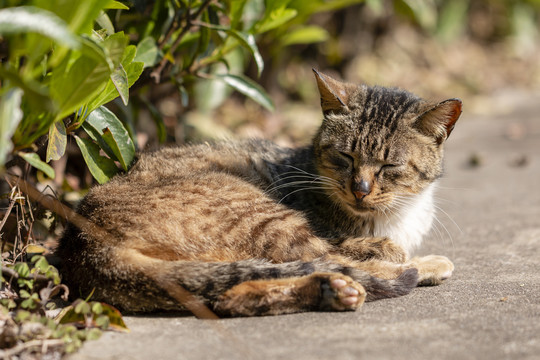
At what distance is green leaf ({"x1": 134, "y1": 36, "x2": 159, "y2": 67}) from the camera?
3.75 meters

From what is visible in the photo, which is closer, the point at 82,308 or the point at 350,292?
the point at 82,308

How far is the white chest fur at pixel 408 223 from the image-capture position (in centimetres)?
378

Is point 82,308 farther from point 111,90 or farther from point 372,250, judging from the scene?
point 372,250

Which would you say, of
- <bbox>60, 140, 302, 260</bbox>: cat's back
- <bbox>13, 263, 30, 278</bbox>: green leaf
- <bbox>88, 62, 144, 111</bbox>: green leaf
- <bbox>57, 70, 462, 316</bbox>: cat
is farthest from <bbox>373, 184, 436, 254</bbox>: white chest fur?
<bbox>13, 263, 30, 278</bbox>: green leaf

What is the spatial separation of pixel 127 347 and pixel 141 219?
80cm

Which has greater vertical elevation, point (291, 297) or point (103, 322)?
point (291, 297)

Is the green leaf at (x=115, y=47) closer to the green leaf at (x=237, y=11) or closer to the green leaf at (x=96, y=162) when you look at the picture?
the green leaf at (x=96, y=162)

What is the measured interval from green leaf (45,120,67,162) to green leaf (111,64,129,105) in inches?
13.9

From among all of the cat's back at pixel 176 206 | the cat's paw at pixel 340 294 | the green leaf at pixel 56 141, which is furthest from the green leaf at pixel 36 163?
the cat's paw at pixel 340 294

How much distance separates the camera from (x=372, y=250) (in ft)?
11.6

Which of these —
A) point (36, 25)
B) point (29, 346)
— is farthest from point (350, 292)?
point (36, 25)

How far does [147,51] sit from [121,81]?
0.94 metres

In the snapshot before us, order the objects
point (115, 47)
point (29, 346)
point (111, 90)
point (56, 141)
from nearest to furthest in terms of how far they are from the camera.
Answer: point (29, 346) → point (115, 47) → point (56, 141) → point (111, 90)

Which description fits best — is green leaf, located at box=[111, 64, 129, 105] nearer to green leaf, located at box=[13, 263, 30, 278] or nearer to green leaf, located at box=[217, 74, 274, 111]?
green leaf, located at box=[13, 263, 30, 278]
